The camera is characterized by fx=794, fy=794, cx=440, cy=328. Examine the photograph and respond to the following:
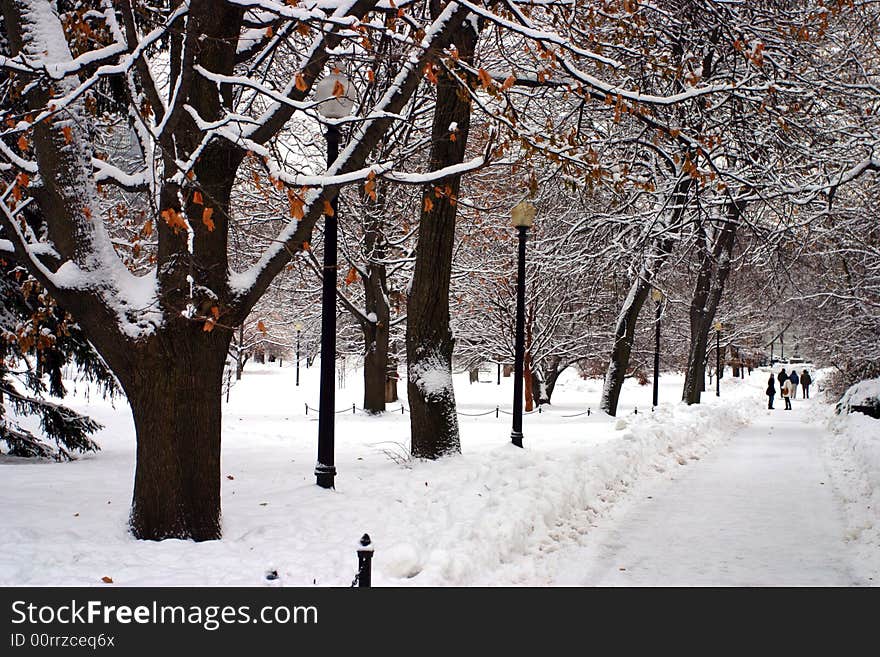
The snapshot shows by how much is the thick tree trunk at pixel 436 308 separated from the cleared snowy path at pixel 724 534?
289cm

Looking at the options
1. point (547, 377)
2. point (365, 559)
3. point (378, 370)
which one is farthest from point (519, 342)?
point (547, 377)

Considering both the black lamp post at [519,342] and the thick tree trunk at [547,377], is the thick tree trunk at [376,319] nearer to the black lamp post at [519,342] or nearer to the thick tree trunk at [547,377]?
the thick tree trunk at [547,377]

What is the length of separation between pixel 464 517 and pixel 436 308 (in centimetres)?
432

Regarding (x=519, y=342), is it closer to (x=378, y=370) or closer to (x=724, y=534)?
(x=724, y=534)

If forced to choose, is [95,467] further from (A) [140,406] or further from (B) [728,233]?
(B) [728,233]

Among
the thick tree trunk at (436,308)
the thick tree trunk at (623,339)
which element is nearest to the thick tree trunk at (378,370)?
the thick tree trunk at (623,339)

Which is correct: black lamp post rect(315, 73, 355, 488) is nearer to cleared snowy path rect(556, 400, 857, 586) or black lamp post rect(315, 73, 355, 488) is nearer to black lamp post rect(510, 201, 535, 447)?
cleared snowy path rect(556, 400, 857, 586)

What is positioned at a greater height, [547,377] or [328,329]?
[328,329]

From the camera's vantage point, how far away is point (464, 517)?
7.70m

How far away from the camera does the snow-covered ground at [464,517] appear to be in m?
6.28

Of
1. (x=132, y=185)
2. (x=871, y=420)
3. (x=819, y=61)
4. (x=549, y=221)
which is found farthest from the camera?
(x=549, y=221)

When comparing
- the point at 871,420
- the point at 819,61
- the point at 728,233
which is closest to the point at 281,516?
the point at 819,61
